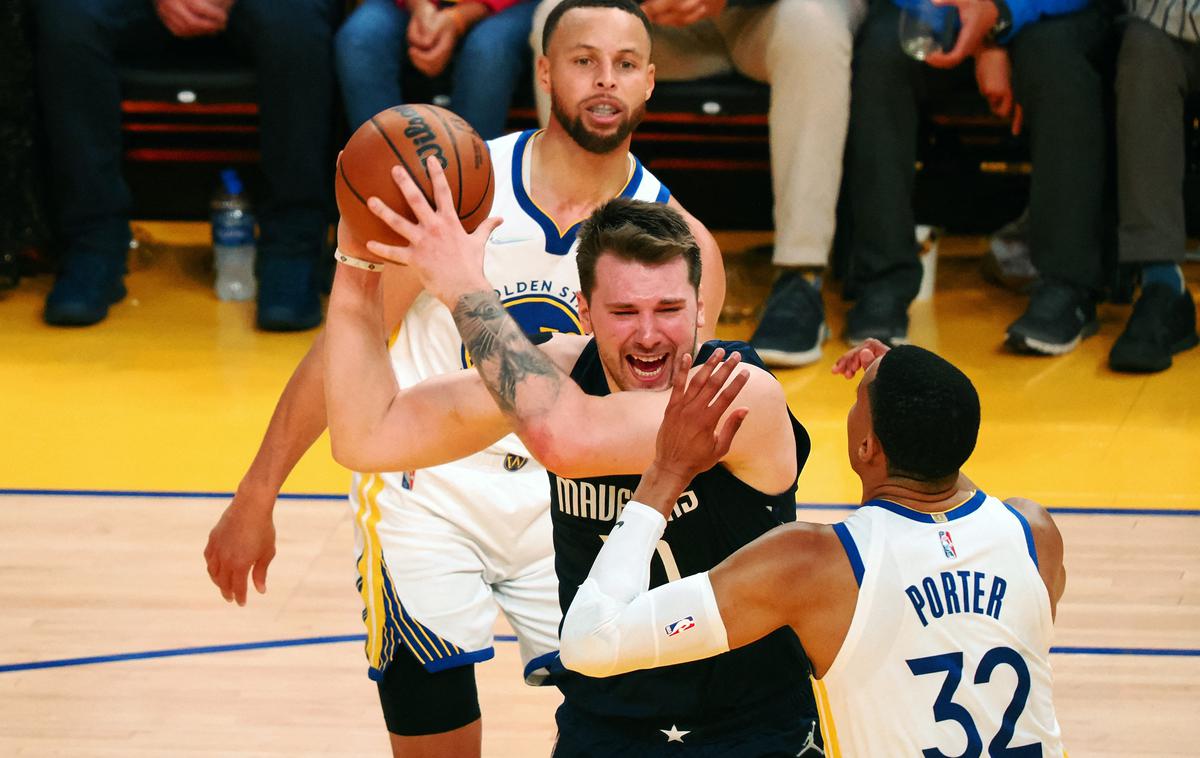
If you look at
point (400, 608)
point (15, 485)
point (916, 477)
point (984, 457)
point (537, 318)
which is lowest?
point (15, 485)

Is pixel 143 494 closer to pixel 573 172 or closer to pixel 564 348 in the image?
pixel 573 172

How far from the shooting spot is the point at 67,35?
6832 mm

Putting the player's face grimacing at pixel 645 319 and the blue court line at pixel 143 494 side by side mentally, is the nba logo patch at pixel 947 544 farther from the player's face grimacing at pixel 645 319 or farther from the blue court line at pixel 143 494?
the blue court line at pixel 143 494

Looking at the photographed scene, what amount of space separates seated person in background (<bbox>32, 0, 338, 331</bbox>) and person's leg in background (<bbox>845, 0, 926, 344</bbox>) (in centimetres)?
221

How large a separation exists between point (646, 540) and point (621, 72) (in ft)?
6.05

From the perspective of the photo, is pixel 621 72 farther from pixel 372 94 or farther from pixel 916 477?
pixel 372 94

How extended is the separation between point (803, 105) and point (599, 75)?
2.63 m

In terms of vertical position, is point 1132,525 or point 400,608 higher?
point 400,608

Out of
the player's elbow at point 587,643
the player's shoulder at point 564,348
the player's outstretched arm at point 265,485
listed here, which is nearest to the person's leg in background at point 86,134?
the player's outstretched arm at point 265,485

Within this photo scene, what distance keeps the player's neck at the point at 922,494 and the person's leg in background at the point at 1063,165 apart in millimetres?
4157

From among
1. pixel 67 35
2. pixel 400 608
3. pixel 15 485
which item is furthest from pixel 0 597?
Result: pixel 67 35

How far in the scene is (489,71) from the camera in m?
6.62

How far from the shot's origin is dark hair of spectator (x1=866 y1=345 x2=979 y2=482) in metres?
2.53

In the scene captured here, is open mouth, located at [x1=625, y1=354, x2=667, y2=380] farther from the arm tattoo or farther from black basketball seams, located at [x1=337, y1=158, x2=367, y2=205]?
black basketball seams, located at [x1=337, y1=158, x2=367, y2=205]
